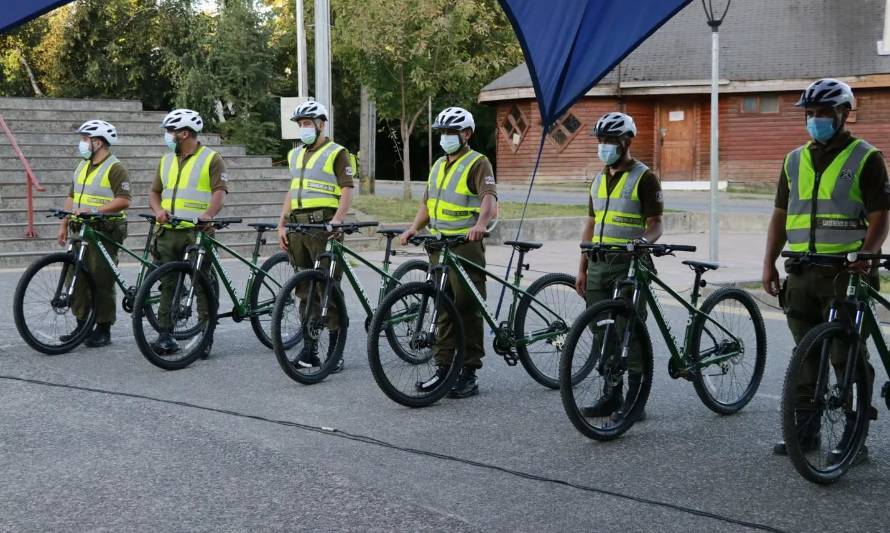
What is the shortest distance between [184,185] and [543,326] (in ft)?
10.2

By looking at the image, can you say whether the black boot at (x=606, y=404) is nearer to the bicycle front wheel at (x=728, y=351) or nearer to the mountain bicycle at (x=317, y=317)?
the bicycle front wheel at (x=728, y=351)

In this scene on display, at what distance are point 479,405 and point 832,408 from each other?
2.57 metres

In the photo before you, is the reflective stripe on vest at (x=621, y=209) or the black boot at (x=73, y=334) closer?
the reflective stripe on vest at (x=621, y=209)

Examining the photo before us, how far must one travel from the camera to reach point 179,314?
9.15 m

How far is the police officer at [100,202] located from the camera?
996 centimetres

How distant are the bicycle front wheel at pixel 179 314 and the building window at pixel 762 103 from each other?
32.1 m

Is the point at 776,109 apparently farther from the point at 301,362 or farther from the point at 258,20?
the point at 301,362

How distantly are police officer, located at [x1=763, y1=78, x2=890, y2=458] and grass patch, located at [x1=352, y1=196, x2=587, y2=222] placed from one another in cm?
1632

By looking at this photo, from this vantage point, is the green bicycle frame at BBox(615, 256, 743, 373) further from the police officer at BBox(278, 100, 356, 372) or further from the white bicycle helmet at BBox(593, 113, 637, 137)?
the police officer at BBox(278, 100, 356, 372)

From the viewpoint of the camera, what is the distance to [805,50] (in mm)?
38062

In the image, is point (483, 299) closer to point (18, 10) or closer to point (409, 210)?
point (18, 10)

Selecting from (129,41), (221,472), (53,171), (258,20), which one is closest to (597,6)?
(221,472)

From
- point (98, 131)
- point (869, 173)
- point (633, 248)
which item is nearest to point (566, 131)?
point (98, 131)

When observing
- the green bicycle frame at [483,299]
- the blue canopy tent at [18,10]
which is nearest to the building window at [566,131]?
the green bicycle frame at [483,299]
